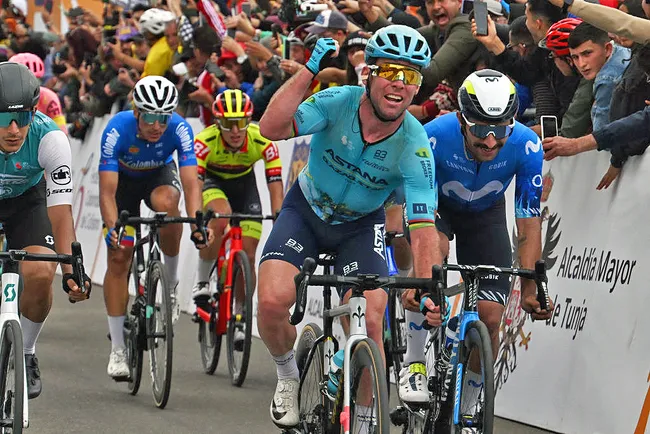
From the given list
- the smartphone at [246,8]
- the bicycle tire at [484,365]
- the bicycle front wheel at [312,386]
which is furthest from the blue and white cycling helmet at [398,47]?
the smartphone at [246,8]

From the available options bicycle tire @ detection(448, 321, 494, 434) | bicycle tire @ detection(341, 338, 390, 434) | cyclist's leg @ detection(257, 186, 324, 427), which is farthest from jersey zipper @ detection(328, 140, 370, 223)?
bicycle tire @ detection(341, 338, 390, 434)

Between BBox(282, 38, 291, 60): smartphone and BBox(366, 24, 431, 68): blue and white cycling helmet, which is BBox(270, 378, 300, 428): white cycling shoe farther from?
BBox(282, 38, 291, 60): smartphone

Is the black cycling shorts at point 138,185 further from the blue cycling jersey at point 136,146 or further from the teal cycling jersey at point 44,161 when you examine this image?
the teal cycling jersey at point 44,161

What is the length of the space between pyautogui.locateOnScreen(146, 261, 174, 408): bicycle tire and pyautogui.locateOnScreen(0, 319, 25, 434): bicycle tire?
2737 millimetres

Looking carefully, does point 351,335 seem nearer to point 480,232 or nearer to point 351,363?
point 351,363

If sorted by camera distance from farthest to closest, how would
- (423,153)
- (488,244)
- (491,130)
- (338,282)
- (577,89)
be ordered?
1. (577,89)
2. (488,244)
3. (491,130)
4. (423,153)
5. (338,282)

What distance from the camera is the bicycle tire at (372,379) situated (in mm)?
5238

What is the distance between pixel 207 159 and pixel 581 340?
4.20 metres

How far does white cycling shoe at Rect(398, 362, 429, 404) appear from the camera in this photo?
700 centimetres

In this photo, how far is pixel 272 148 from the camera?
1108cm

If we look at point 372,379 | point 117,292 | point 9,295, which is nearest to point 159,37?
point 117,292

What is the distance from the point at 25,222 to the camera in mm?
7484

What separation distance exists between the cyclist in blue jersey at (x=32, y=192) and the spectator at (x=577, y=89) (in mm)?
3825

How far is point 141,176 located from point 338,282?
18.1 feet
